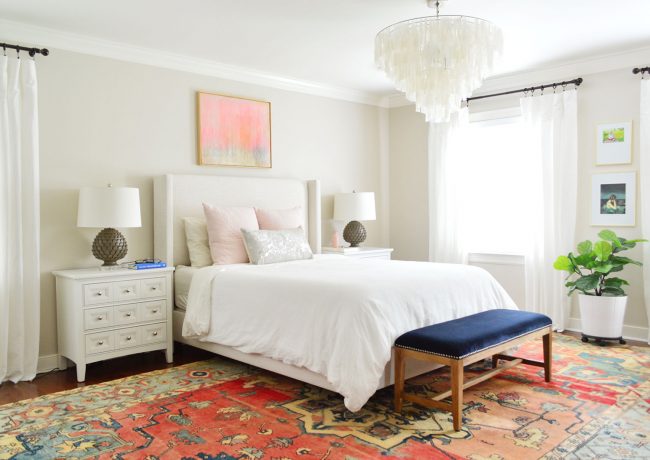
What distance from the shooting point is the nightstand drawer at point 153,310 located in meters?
4.11

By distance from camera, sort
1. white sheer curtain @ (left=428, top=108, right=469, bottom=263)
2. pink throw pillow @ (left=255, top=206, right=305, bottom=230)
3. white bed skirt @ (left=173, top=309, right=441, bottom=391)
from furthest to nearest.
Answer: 1. white sheer curtain @ (left=428, top=108, right=469, bottom=263)
2. pink throw pillow @ (left=255, top=206, right=305, bottom=230)
3. white bed skirt @ (left=173, top=309, right=441, bottom=391)

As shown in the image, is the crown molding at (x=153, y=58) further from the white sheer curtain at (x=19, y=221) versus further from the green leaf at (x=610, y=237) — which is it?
→ the green leaf at (x=610, y=237)

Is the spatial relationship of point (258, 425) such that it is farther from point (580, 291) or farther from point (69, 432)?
point (580, 291)

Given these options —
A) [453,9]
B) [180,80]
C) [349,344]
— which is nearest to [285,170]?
[180,80]

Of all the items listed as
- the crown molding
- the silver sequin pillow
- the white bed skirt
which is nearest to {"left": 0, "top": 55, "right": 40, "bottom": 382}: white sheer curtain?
the crown molding

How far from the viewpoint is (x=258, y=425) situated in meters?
2.91

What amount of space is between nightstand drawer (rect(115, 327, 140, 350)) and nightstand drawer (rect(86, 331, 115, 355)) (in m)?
0.04

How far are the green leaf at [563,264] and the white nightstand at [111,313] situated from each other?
10.8 feet

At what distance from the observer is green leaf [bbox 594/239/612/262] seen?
454 centimetres

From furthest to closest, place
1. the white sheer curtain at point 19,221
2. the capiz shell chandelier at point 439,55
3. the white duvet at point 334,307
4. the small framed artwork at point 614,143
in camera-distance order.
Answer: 1. the small framed artwork at point 614,143
2. the white sheer curtain at point 19,221
3. the capiz shell chandelier at point 439,55
4. the white duvet at point 334,307

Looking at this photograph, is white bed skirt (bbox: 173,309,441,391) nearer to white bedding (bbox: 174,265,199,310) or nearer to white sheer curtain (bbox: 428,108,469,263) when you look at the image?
white bedding (bbox: 174,265,199,310)

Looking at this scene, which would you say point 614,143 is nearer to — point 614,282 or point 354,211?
point 614,282

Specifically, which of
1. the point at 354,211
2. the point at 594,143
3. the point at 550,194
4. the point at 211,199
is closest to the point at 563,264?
the point at 550,194

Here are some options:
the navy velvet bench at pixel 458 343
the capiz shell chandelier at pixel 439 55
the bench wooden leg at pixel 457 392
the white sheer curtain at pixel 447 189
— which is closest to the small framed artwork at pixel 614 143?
the white sheer curtain at pixel 447 189
